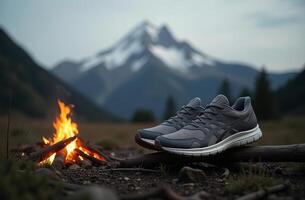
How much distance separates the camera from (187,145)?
4.54 m

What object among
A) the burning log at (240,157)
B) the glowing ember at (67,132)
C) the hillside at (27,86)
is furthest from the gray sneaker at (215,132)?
the hillside at (27,86)

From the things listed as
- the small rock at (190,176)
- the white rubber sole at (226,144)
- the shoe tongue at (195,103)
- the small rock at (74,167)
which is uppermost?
the shoe tongue at (195,103)

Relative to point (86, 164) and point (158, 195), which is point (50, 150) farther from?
point (158, 195)

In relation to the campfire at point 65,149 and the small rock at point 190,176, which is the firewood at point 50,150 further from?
the small rock at point 190,176

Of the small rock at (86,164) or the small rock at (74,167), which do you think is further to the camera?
the small rock at (86,164)

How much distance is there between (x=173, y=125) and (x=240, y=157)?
3.15ft

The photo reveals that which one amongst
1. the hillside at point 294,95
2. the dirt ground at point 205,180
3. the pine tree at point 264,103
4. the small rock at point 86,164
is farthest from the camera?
the hillside at point 294,95

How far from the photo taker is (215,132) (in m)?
4.73

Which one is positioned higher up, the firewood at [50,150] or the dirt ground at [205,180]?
the firewood at [50,150]

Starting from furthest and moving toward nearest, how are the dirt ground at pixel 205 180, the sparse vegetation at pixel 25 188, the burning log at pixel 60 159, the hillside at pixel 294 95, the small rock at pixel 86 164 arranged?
the hillside at pixel 294 95
the small rock at pixel 86 164
the burning log at pixel 60 159
the dirt ground at pixel 205 180
the sparse vegetation at pixel 25 188

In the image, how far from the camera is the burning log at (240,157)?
469 centimetres

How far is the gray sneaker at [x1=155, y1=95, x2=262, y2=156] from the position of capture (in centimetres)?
454

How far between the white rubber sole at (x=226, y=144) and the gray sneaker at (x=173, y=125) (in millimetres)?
313

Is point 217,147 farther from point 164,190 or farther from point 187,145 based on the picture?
point 164,190
